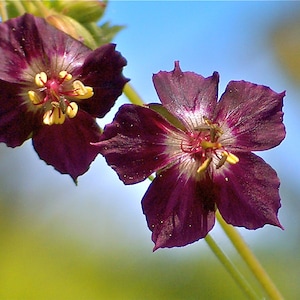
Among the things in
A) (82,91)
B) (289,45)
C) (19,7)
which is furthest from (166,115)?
(289,45)

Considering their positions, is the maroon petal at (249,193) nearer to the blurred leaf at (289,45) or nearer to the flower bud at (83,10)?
the flower bud at (83,10)

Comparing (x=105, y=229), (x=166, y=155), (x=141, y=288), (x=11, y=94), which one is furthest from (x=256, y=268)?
(x=105, y=229)

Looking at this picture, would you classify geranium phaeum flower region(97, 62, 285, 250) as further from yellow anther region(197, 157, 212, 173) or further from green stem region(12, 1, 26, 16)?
green stem region(12, 1, 26, 16)

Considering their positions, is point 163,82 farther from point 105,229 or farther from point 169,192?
point 105,229

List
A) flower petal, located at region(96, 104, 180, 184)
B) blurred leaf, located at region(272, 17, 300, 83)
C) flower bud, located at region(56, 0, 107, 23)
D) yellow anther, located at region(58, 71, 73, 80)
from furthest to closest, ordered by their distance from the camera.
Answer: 1. blurred leaf, located at region(272, 17, 300, 83)
2. flower bud, located at region(56, 0, 107, 23)
3. yellow anther, located at region(58, 71, 73, 80)
4. flower petal, located at region(96, 104, 180, 184)

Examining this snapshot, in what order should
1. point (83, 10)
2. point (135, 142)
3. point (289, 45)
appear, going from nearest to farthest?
point (135, 142)
point (83, 10)
point (289, 45)

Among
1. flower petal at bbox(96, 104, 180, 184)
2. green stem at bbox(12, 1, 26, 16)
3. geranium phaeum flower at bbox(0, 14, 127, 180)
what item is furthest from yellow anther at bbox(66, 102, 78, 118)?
green stem at bbox(12, 1, 26, 16)

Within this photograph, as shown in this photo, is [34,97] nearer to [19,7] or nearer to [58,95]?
[58,95]
